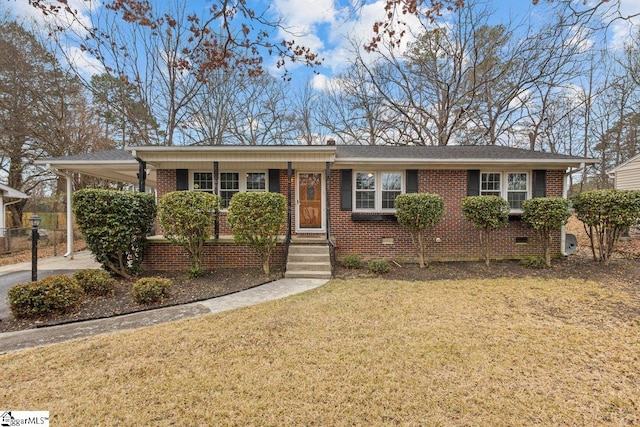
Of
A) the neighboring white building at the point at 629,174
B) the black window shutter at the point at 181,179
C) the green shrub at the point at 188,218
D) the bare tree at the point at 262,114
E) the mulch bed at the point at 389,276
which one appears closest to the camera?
the mulch bed at the point at 389,276

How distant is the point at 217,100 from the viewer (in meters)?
17.2

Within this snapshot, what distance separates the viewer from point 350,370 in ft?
8.88

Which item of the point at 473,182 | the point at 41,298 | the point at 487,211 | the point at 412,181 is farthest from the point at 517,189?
the point at 41,298

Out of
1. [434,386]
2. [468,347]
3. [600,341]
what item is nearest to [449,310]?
[468,347]

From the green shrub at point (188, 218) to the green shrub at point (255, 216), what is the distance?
55cm

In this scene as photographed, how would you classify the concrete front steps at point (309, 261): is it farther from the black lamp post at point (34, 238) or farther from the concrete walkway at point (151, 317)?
the black lamp post at point (34, 238)

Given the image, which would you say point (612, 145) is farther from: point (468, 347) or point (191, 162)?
point (191, 162)

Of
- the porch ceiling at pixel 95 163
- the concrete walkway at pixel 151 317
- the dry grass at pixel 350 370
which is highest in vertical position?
the porch ceiling at pixel 95 163

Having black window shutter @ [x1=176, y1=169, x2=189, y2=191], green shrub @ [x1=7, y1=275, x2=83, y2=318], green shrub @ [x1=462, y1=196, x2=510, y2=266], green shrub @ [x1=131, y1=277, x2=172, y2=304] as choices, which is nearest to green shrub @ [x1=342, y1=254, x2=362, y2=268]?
green shrub @ [x1=462, y1=196, x2=510, y2=266]

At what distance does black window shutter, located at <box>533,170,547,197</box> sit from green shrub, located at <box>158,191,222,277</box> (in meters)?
8.83

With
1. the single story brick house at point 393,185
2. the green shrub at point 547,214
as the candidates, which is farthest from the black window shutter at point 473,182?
the green shrub at point 547,214

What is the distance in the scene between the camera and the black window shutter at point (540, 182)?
8.00 meters

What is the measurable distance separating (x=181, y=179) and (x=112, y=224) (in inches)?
105

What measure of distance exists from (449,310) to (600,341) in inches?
66.5
